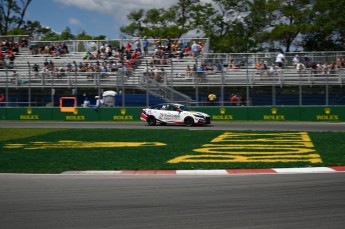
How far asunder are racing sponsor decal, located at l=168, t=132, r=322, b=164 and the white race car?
5.87 metres

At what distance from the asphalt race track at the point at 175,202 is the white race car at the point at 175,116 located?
17975mm

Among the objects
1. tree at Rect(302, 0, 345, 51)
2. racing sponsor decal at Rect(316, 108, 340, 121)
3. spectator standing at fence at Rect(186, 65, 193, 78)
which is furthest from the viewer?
tree at Rect(302, 0, 345, 51)

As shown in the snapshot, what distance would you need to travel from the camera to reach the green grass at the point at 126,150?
13.5 meters

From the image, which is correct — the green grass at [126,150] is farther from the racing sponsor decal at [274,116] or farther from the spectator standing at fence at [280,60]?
the spectator standing at fence at [280,60]

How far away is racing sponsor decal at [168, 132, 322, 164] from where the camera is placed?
14.8 metres

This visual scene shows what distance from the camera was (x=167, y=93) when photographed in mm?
36594

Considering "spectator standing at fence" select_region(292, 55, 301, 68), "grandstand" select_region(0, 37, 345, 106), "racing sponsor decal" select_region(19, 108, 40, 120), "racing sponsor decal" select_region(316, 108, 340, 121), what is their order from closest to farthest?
"racing sponsor decal" select_region(316, 108, 340, 121), "grandstand" select_region(0, 37, 345, 106), "spectator standing at fence" select_region(292, 55, 301, 68), "racing sponsor decal" select_region(19, 108, 40, 120)

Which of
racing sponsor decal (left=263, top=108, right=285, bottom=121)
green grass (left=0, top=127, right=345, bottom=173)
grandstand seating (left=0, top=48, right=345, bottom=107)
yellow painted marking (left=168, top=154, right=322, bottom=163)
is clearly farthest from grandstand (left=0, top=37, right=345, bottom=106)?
yellow painted marking (left=168, top=154, right=322, bottom=163)

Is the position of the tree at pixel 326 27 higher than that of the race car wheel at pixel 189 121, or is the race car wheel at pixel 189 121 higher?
the tree at pixel 326 27

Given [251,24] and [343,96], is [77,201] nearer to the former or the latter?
[343,96]

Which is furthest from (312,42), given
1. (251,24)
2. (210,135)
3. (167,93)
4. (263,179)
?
(263,179)

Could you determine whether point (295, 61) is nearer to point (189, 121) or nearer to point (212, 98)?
point (212, 98)

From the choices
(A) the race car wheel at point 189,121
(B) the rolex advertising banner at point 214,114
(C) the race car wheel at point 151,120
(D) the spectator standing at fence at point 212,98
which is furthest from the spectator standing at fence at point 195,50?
(A) the race car wheel at point 189,121

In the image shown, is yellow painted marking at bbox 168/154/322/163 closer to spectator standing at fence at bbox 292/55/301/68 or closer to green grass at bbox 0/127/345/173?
green grass at bbox 0/127/345/173
